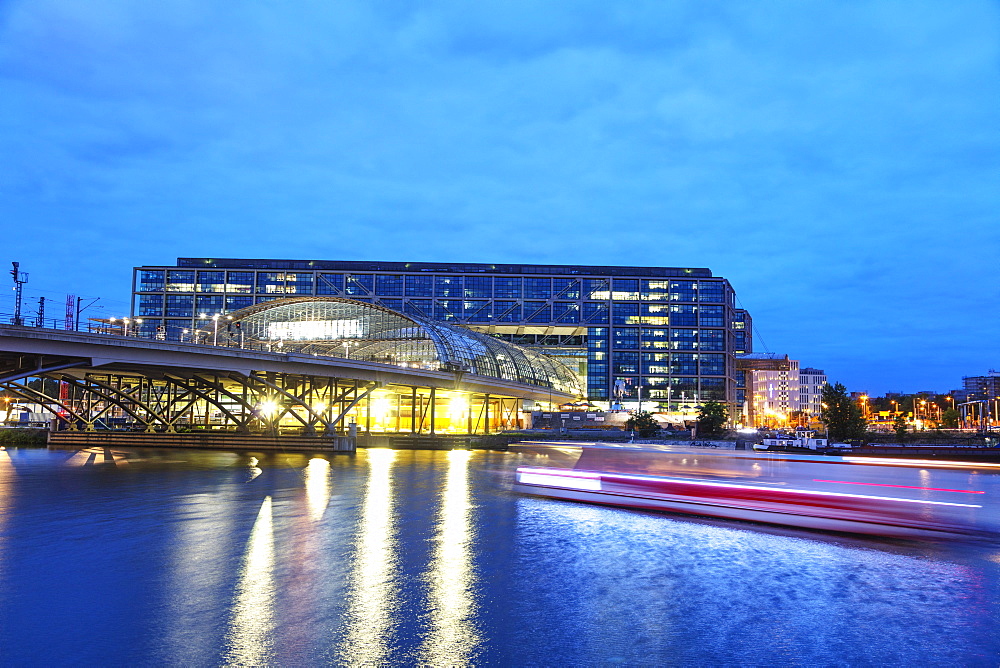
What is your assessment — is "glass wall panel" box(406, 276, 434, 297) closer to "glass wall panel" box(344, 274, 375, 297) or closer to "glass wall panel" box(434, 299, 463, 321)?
"glass wall panel" box(434, 299, 463, 321)

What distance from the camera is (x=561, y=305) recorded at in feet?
533

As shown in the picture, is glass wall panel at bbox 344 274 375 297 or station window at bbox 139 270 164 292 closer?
station window at bbox 139 270 164 292

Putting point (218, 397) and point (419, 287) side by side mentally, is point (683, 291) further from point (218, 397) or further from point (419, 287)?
point (218, 397)

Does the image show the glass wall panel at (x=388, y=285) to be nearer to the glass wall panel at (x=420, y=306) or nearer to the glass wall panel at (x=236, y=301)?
the glass wall panel at (x=420, y=306)

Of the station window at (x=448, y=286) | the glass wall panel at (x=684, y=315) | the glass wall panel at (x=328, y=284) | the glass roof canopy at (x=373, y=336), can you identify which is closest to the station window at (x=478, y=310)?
the station window at (x=448, y=286)

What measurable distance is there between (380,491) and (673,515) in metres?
12.4

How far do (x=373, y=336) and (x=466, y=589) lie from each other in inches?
3187

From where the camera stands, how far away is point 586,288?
536ft

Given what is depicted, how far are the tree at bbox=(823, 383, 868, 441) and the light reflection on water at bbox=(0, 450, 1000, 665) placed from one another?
91.5m

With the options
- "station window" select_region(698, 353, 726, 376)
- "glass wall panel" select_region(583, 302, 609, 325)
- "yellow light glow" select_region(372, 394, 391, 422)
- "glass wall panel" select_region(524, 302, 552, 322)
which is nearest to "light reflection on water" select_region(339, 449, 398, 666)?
"yellow light glow" select_region(372, 394, 391, 422)

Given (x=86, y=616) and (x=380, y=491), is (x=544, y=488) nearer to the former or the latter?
(x=380, y=491)

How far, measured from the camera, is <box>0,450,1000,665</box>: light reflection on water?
9.68 metres

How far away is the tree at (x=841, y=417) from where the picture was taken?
10212 cm

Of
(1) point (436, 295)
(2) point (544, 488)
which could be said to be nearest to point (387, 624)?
(2) point (544, 488)
